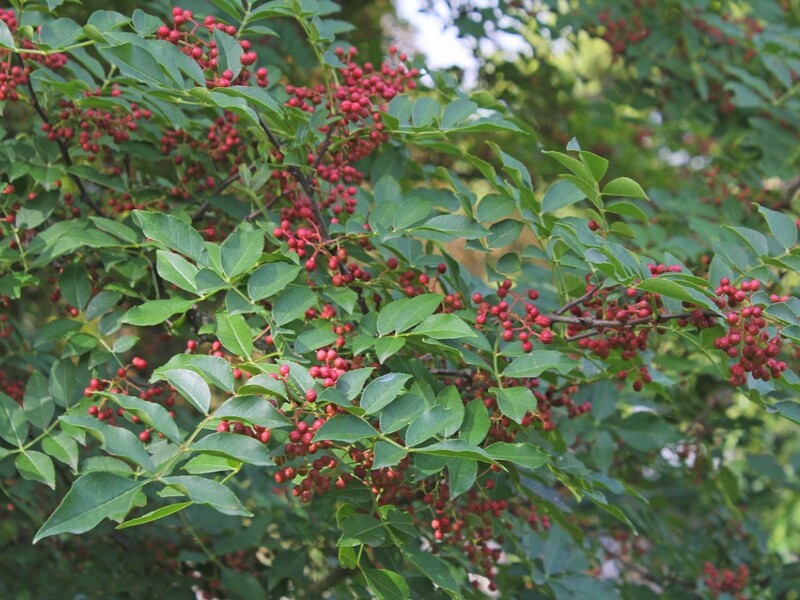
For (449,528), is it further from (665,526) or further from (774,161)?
(774,161)

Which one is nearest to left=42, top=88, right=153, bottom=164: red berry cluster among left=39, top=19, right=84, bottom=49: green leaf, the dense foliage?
the dense foliage

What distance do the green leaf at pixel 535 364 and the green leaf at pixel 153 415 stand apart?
460 millimetres

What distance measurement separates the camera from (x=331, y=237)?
153 centimetres

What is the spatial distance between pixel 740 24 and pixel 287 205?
225 cm

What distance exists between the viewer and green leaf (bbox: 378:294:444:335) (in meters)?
1.30

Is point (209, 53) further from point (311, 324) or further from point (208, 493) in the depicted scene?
point (208, 493)

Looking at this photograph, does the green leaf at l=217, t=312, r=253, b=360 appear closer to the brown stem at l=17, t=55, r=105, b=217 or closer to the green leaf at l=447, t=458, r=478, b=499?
the green leaf at l=447, t=458, r=478, b=499

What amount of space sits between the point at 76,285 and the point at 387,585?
74cm

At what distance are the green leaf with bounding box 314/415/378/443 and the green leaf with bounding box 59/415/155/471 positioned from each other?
0.21 m

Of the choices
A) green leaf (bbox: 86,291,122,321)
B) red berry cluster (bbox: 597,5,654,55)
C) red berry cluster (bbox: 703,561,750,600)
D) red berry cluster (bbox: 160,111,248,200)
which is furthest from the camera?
red berry cluster (bbox: 597,5,654,55)

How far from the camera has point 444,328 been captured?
1.25m

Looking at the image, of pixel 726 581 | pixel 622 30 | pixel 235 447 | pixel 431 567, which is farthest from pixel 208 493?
pixel 622 30

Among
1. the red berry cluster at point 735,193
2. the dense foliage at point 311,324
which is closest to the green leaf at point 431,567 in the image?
the dense foliage at point 311,324

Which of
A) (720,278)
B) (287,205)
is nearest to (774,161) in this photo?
(720,278)
